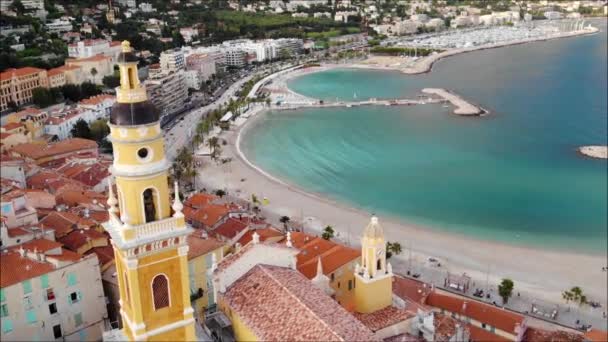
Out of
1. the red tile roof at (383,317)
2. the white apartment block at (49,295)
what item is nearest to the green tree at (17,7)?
the white apartment block at (49,295)

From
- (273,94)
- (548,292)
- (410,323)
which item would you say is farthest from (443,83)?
(410,323)

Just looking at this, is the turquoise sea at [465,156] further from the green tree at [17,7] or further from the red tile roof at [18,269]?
the green tree at [17,7]

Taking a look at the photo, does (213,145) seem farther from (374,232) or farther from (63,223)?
(374,232)

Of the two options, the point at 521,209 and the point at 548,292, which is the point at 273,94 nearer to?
the point at 521,209

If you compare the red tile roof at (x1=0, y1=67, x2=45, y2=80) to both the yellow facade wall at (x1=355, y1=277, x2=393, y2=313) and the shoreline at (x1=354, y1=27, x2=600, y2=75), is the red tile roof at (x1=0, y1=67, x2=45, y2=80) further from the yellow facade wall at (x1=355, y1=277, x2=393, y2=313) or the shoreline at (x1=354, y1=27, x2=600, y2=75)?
the shoreline at (x1=354, y1=27, x2=600, y2=75)

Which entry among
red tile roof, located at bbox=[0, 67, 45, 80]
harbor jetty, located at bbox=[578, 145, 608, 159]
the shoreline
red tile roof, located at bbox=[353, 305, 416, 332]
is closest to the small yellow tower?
red tile roof, located at bbox=[353, 305, 416, 332]

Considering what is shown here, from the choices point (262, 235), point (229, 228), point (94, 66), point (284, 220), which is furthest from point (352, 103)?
point (262, 235)
